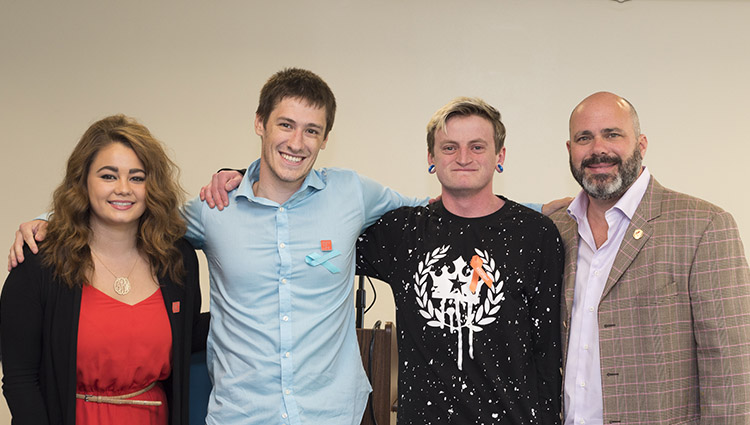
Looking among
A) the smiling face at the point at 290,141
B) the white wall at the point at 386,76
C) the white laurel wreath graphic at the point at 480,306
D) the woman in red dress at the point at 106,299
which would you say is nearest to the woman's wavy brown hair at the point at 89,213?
the woman in red dress at the point at 106,299

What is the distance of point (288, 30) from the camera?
409cm

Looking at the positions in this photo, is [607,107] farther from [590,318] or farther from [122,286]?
[122,286]

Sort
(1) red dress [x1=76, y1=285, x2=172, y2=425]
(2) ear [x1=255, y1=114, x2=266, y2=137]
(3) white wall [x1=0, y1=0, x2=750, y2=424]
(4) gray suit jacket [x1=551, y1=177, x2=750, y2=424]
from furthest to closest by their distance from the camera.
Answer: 1. (3) white wall [x1=0, y1=0, x2=750, y2=424]
2. (2) ear [x1=255, y1=114, x2=266, y2=137]
3. (1) red dress [x1=76, y1=285, x2=172, y2=425]
4. (4) gray suit jacket [x1=551, y1=177, x2=750, y2=424]

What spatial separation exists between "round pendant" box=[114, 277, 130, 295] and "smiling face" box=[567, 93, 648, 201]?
156 centimetres

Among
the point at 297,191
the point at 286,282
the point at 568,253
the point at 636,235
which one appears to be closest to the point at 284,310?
the point at 286,282

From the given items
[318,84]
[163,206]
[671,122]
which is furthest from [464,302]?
[671,122]

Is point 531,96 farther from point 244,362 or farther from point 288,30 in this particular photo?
point 244,362

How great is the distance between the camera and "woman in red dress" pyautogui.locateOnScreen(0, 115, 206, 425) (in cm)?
196

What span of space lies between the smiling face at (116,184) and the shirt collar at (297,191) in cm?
32

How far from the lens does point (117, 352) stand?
2027mm

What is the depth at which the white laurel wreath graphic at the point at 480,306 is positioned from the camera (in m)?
2.05

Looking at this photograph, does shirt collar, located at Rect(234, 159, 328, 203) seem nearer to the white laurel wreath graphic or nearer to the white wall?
the white laurel wreath graphic

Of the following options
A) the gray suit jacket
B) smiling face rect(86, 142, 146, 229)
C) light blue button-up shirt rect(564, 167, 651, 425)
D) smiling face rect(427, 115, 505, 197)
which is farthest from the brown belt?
the gray suit jacket

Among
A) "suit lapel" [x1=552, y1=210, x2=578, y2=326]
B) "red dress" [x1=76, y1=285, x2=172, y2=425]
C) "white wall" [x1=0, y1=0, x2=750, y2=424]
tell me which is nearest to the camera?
"red dress" [x1=76, y1=285, x2=172, y2=425]
